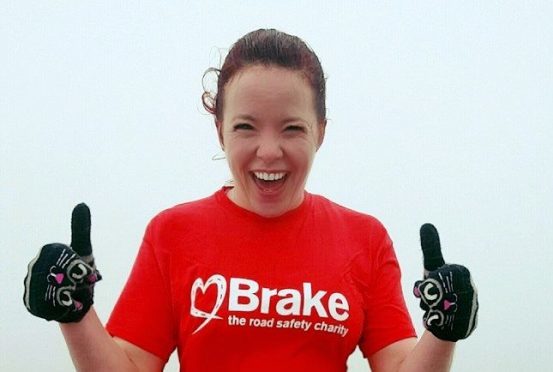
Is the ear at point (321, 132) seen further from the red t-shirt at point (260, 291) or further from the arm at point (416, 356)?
the arm at point (416, 356)

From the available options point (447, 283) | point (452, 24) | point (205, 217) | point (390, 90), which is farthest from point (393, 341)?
point (452, 24)

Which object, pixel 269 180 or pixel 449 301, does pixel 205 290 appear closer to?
pixel 269 180

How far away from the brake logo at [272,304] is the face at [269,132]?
0.11 m

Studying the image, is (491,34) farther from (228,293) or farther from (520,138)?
(228,293)

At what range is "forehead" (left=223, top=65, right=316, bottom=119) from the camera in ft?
2.66

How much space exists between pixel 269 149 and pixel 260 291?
0.57 ft

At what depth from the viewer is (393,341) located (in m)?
0.85

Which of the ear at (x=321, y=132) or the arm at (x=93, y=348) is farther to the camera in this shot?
the ear at (x=321, y=132)

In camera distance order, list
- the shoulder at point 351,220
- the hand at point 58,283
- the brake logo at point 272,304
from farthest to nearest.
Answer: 1. the shoulder at point 351,220
2. the brake logo at point 272,304
3. the hand at point 58,283

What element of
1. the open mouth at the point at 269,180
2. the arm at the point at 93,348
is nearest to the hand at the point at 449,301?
the open mouth at the point at 269,180

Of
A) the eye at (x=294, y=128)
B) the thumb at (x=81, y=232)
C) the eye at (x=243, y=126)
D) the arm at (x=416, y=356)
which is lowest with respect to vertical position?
the arm at (x=416, y=356)

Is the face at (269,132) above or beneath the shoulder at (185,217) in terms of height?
above

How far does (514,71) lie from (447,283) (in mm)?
1652

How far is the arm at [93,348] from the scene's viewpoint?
74cm
